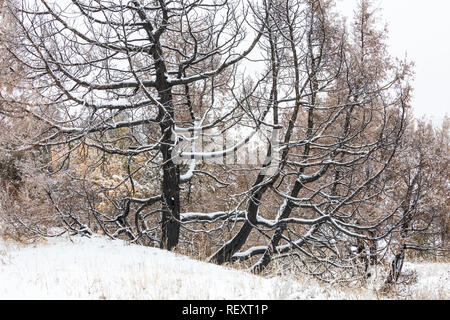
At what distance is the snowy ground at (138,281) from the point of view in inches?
179

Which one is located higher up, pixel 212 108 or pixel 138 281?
pixel 212 108

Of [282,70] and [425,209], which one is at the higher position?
[282,70]

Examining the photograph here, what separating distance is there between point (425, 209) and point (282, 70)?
20.8 feet

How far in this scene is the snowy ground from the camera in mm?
4543

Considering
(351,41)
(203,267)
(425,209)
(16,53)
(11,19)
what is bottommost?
(203,267)

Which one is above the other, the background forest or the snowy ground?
the background forest

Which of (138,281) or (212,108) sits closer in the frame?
(138,281)

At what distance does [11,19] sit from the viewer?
7418 millimetres

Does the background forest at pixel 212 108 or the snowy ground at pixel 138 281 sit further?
the background forest at pixel 212 108

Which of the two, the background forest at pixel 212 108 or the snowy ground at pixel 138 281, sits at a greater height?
the background forest at pixel 212 108

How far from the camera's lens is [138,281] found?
4836mm

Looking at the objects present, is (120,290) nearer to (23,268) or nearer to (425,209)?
(23,268)

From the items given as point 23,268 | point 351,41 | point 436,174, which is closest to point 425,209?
point 436,174

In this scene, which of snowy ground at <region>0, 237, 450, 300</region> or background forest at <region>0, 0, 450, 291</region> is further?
background forest at <region>0, 0, 450, 291</region>
